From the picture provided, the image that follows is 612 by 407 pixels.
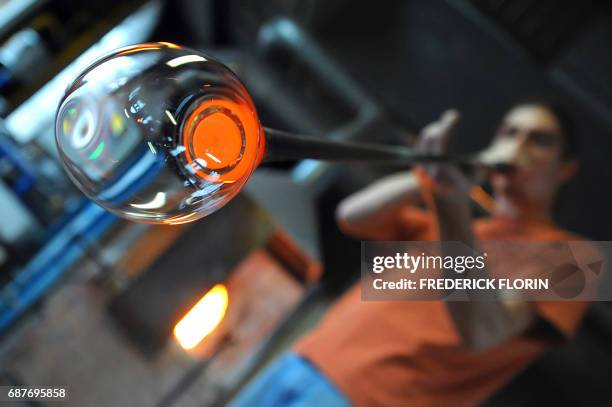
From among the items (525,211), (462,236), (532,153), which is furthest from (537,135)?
(462,236)

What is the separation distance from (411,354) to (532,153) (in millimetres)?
477

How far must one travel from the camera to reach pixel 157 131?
315 mm

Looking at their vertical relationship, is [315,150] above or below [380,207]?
above

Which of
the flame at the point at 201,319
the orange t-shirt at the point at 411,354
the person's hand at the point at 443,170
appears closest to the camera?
the person's hand at the point at 443,170

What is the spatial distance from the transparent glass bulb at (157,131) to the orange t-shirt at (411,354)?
2.02 feet

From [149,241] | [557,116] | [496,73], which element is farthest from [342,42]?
[149,241]

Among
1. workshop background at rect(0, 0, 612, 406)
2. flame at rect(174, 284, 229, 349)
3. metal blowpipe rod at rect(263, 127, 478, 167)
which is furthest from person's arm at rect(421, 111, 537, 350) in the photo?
flame at rect(174, 284, 229, 349)

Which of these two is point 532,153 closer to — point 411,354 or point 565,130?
point 565,130

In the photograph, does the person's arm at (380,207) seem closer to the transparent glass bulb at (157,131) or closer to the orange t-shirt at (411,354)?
the orange t-shirt at (411,354)

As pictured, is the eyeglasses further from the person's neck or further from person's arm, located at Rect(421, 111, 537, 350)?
person's arm, located at Rect(421, 111, 537, 350)

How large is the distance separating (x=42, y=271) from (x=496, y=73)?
4.18 ft

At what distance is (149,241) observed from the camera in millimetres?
1208

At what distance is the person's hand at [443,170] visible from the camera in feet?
2.12

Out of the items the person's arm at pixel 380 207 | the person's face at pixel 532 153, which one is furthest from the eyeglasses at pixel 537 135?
the person's arm at pixel 380 207
